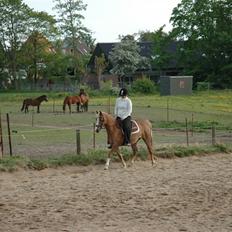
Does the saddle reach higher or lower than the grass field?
higher

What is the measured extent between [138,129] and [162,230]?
7689 mm

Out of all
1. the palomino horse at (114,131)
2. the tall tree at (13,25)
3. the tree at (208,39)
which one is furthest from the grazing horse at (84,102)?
the tall tree at (13,25)

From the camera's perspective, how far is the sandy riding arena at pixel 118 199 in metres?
8.34

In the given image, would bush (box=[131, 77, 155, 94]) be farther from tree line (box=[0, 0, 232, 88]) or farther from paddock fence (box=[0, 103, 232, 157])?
paddock fence (box=[0, 103, 232, 157])

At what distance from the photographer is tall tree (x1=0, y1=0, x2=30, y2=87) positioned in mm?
79562

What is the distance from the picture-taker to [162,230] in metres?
7.99

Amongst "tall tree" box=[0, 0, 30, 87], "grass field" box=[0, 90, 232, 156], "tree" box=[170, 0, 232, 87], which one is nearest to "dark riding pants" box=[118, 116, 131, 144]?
"grass field" box=[0, 90, 232, 156]

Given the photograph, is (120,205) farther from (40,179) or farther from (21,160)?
(21,160)

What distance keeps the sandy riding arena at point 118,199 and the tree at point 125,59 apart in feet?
228

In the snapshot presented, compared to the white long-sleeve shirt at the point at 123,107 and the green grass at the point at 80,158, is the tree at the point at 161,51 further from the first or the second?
the white long-sleeve shirt at the point at 123,107

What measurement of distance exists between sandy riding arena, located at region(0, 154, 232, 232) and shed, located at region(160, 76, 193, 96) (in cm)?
4647

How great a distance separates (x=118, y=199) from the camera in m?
10.2

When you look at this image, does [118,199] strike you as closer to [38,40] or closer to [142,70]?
[38,40]

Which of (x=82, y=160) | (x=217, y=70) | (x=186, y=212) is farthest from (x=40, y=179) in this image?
(x=217, y=70)
